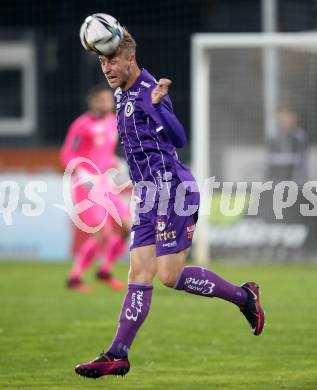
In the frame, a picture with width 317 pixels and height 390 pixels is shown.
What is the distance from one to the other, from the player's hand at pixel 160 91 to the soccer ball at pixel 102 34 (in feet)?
1.41

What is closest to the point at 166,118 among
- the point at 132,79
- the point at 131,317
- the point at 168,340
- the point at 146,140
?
the point at 146,140

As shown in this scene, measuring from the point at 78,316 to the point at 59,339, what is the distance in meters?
1.59

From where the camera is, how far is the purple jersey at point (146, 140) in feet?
23.8

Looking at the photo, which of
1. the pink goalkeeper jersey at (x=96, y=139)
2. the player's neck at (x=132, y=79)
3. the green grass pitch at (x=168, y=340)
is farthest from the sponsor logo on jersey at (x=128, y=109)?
the pink goalkeeper jersey at (x=96, y=139)

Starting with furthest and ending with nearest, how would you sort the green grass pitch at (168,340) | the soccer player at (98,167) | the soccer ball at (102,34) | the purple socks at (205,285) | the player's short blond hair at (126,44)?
the soccer player at (98,167)
the green grass pitch at (168,340)
the purple socks at (205,285)
the player's short blond hair at (126,44)
the soccer ball at (102,34)

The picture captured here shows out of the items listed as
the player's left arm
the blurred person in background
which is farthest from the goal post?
the player's left arm

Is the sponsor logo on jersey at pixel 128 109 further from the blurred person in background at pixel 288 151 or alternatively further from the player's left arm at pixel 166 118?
the blurred person in background at pixel 288 151

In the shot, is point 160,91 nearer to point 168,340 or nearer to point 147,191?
point 147,191

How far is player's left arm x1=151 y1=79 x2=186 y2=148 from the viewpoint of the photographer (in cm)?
698

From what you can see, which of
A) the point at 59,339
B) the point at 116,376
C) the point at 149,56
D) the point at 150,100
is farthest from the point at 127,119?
the point at 149,56

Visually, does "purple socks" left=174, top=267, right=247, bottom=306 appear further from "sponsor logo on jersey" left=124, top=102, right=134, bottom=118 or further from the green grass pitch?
"sponsor logo on jersey" left=124, top=102, right=134, bottom=118

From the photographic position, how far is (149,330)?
10062mm

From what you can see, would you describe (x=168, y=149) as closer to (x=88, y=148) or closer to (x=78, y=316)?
(x=78, y=316)

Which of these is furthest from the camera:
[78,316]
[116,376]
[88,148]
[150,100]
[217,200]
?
[217,200]
